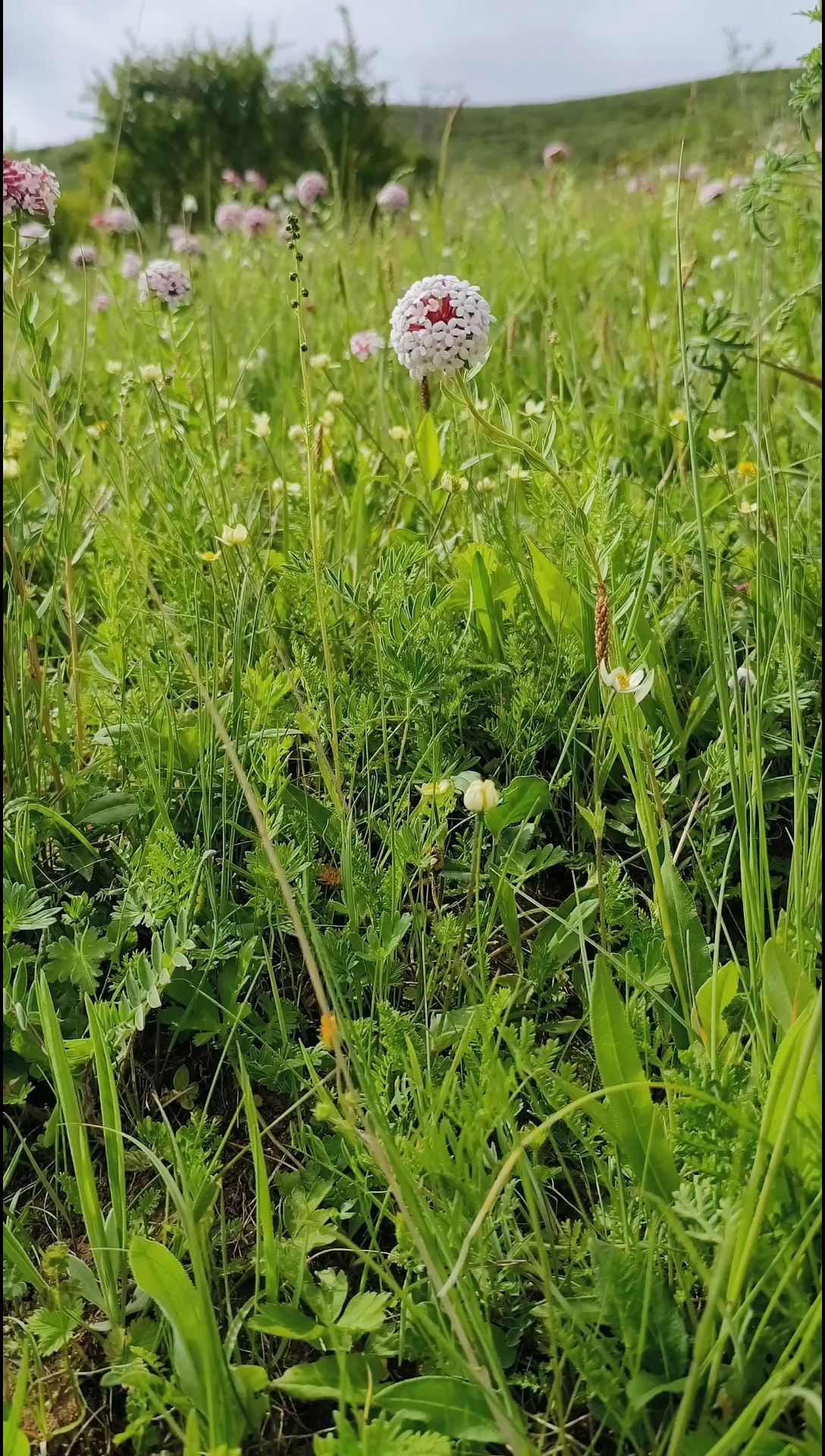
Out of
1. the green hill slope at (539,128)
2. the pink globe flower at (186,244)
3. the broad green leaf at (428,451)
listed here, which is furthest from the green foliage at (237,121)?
the broad green leaf at (428,451)

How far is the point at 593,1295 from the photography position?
0.72 meters

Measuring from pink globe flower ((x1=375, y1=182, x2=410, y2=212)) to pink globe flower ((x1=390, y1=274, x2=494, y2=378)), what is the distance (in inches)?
104

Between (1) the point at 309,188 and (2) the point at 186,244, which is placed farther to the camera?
(1) the point at 309,188

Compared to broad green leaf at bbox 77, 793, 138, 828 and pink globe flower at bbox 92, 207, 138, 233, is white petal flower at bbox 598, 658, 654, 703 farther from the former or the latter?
pink globe flower at bbox 92, 207, 138, 233

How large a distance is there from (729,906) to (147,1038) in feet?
2.06

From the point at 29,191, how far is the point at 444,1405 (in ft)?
4.34

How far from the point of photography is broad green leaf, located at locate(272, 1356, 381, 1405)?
0.68 metres

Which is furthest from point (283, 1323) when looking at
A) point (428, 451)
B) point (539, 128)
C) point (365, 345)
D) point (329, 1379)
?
point (539, 128)

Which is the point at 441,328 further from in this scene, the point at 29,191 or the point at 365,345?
the point at 365,345

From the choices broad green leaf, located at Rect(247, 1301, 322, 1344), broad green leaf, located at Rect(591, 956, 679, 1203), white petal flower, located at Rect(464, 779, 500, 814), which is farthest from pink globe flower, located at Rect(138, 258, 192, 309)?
broad green leaf, located at Rect(247, 1301, 322, 1344)

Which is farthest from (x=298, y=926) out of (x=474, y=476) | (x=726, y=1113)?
(x=474, y=476)

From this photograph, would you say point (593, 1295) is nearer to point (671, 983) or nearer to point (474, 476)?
point (671, 983)

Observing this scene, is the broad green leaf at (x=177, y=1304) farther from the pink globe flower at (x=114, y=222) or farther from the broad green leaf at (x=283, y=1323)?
the pink globe flower at (x=114, y=222)

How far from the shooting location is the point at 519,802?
3.58ft
